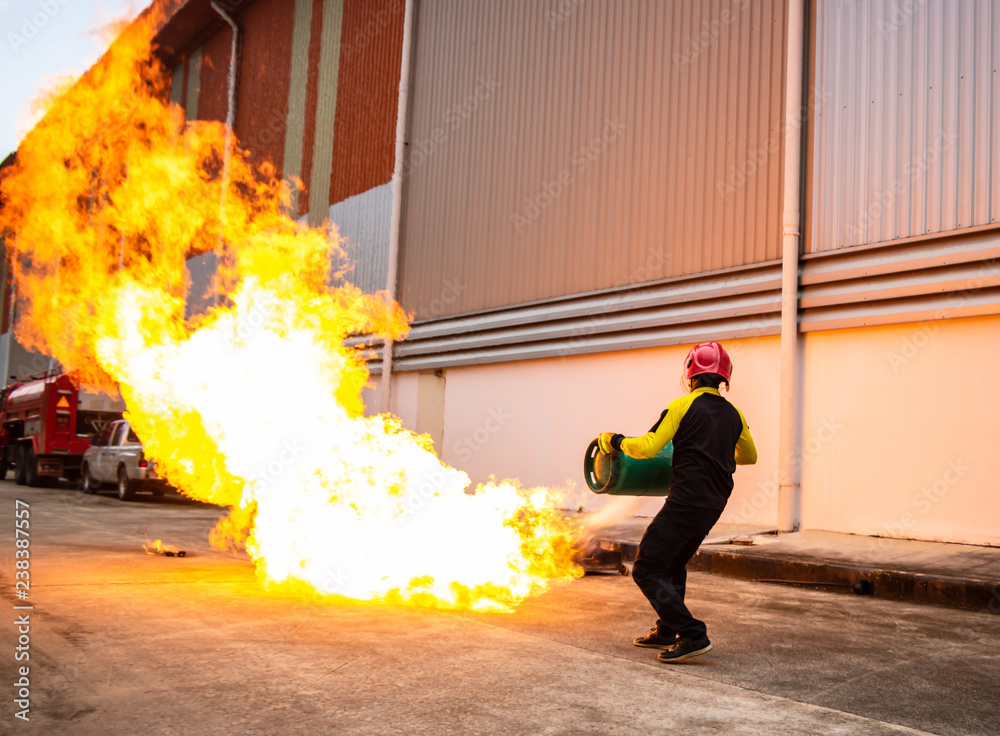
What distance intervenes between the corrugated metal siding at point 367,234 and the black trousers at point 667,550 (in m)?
13.9

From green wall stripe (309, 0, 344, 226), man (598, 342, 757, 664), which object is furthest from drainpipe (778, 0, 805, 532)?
green wall stripe (309, 0, 344, 226)

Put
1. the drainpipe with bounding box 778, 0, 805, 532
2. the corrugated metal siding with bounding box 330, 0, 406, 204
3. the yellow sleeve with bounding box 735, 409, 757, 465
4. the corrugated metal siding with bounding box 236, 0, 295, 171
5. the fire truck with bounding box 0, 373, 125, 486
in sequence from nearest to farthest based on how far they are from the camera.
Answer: the yellow sleeve with bounding box 735, 409, 757, 465 < the drainpipe with bounding box 778, 0, 805, 532 < the corrugated metal siding with bounding box 330, 0, 406, 204 < the fire truck with bounding box 0, 373, 125, 486 < the corrugated metal siding with bounding box 236, 0, 295, 171

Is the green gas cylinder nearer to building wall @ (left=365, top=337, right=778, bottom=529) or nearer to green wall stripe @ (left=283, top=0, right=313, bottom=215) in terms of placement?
building wall @ (left=365, top=337, right=778, bottom=529)

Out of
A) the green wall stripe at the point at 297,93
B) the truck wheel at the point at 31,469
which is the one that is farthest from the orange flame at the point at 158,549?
the truck wheel at the point at 31,469

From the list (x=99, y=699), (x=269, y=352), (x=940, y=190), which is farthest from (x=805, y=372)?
(x=99, y=699)

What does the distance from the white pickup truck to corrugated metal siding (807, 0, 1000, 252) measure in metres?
13.2

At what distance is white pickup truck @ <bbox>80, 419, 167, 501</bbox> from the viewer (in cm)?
1695

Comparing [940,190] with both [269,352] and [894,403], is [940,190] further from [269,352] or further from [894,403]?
[269,352]

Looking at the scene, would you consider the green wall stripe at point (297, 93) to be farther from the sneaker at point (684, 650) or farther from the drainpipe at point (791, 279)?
the sneaker at point (684, 650)

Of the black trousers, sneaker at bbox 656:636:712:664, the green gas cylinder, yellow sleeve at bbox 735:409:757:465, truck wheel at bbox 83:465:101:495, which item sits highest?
yellow sleeve at bbox 735:409:757:465

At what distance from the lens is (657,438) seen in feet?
16.5

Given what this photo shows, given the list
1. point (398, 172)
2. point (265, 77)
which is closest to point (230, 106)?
point (265, 77)

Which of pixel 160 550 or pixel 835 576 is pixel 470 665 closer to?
pixel 835 576

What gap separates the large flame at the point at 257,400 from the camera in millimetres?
6918
